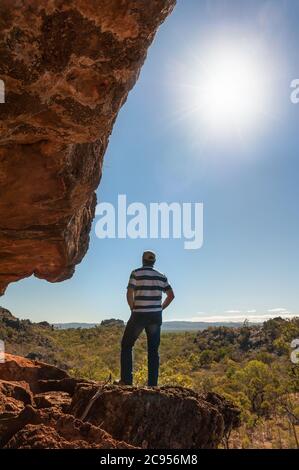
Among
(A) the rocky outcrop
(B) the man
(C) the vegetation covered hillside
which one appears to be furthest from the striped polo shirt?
(C) the vegetation covered hillside

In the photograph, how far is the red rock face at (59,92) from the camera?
4090mm

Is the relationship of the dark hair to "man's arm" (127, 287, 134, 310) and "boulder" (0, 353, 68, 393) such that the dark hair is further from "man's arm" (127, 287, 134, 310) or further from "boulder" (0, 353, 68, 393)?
"boulder" (0, 353, 68, 393)

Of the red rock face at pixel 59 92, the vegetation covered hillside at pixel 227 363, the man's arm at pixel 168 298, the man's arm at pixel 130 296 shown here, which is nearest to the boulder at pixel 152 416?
the vegetation covered hillside at pixel 227 363

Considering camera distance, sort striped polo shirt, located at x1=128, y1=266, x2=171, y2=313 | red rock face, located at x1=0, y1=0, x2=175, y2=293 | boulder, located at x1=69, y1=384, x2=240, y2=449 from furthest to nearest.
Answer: striped polo shirt, located at x1=128, y1=266, x2=171, y2=313 < boulder, located at x1=69, y1=384, x2=240, y2=449 < red rock face, located at x1=0, y1=0, x2=175, y2=293

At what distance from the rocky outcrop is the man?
1.13 m

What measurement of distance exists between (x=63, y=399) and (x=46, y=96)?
437 centimetres

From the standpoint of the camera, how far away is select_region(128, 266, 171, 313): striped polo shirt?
24.1ft

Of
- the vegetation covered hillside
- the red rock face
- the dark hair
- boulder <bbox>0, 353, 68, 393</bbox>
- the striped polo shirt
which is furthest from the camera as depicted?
the vegetation covered hillside

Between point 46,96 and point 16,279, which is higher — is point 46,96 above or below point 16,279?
above

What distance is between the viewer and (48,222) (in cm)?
771

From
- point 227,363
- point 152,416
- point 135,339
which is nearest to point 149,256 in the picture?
point 135,339
